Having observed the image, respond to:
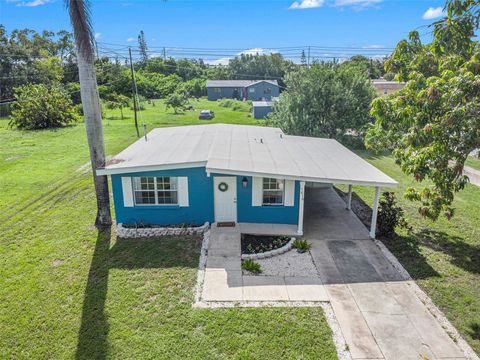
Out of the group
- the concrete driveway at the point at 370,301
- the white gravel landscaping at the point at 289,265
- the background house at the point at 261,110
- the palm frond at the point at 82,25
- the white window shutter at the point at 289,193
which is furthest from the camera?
the background house at the point at 261,110

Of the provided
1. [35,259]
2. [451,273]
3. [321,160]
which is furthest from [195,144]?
[451,273]

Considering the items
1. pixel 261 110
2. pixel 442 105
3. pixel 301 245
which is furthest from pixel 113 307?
pixel 261 110

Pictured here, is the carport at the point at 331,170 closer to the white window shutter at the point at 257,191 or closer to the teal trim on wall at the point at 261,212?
the teal trim on wall at the point at 261,212

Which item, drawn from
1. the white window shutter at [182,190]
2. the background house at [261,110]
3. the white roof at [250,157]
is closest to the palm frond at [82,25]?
the white roof at [250,157]

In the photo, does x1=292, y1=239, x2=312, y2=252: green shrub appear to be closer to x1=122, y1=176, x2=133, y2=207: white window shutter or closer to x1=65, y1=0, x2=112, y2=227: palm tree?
x1=122, y1=176, x2=133, y2=207: white window shutter

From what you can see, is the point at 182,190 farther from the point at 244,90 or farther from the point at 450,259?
the point at 244,90
